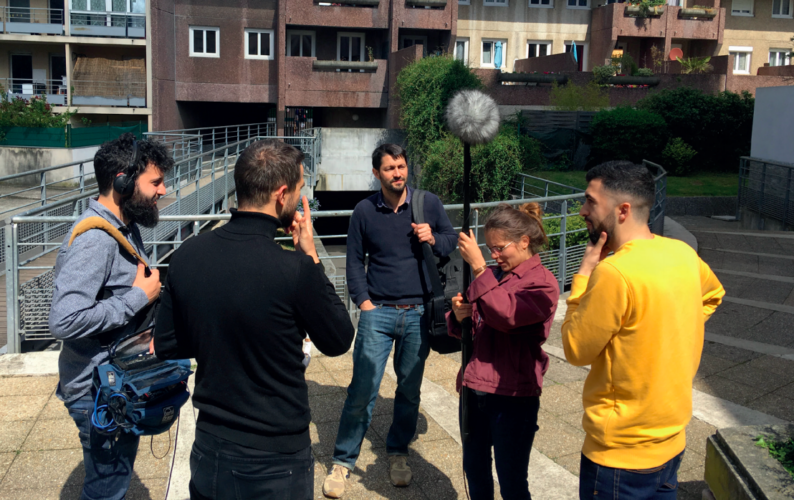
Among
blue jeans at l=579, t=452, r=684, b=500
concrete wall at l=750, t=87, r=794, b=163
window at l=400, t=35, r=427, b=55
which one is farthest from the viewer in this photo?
window at l=400, t=35, r=427, b=55

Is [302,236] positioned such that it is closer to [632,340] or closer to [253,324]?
[253,324]

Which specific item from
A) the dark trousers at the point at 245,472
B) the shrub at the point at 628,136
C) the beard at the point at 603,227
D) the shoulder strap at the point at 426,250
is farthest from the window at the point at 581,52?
the dark trousers at the point at 245,472

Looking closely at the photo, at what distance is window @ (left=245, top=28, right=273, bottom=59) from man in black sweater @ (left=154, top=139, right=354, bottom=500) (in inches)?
1159

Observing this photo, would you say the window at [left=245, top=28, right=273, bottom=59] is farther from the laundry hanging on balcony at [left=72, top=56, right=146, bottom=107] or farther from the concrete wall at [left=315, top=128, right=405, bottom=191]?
the concrete wall at [left=315, top=128, right=405, bottom=191]

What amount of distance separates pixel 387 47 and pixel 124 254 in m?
28.2

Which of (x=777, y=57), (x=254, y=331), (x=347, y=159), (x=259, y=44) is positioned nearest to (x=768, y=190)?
(x=254, y=331)

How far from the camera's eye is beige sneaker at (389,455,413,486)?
12.7 ft

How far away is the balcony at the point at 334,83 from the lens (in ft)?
95.8

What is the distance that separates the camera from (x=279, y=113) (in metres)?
29.6

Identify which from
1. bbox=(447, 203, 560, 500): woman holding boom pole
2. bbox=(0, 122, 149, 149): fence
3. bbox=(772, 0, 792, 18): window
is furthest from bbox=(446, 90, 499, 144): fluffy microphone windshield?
bbox=(772, 0, 792, 18): window

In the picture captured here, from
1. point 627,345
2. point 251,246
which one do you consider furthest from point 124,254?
point 627,345

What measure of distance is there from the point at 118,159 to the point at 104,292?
54cm

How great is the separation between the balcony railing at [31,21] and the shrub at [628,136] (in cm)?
2277

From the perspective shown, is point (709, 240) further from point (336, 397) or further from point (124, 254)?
point (124, 254)
